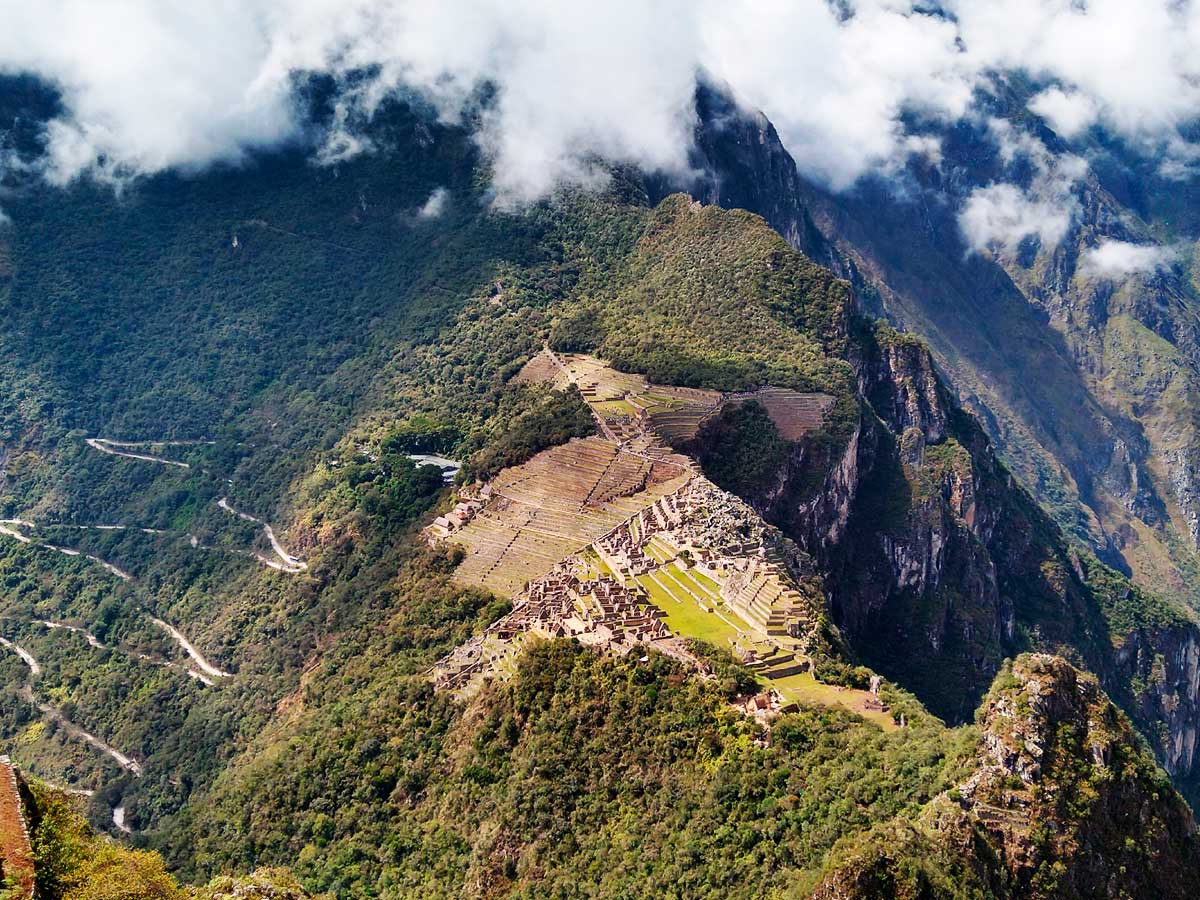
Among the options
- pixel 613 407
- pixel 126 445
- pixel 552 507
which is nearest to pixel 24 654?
pixel 126 445

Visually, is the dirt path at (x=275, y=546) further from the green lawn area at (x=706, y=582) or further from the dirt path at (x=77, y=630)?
the green lawn area at (x=706, y=582)

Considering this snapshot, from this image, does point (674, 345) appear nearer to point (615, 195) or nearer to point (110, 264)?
point (615, 195)

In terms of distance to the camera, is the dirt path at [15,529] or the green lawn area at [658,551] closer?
the green lawn area at [658,551]

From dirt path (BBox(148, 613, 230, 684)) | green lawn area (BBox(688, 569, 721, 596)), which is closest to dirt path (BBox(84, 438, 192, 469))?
dirt path (BBox(148, 613, 230, 684))

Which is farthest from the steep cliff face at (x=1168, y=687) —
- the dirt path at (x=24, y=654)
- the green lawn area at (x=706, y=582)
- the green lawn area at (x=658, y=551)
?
the dirt path at (x=24, y=654)

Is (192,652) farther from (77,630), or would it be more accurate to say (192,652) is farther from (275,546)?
(77,630)

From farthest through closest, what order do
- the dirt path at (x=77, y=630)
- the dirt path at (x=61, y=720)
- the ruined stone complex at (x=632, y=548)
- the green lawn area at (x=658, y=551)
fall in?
the dirt path at (x=77, y=630)
the dirt path at (x=61, y=720)
the green lawn area at (x=658, y=551)
the ruined stone complex at (x=632, y=548)
